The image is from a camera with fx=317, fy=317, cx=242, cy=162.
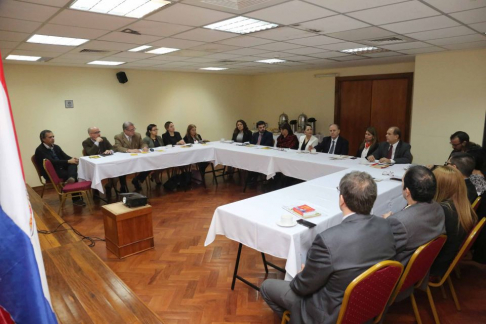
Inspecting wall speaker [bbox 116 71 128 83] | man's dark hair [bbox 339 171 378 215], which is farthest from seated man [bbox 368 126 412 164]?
wall speaker [bbox 116 71 128 83]

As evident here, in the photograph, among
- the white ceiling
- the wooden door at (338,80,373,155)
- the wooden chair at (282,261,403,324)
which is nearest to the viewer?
the wooden chair at (282,261,403,324)

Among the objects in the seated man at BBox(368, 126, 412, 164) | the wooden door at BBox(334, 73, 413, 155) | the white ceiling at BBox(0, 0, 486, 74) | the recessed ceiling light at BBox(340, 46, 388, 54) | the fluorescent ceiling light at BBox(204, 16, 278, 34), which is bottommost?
the seated man at BBox(368, 126, 412, 164)

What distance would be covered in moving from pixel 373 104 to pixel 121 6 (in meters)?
6.21

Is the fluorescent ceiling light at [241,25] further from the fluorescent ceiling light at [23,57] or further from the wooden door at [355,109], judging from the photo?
the wooden door at [355,109]

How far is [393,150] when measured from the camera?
455 cm

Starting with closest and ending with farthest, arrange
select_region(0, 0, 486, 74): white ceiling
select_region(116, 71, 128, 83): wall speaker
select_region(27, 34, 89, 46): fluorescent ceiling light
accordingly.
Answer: select_region(0, 0, 486, 74): white ceiling → select_region(27, 34, 89, 46): fluorescent ceiling light → select_region(116, 71, 128, 83): wall speaker

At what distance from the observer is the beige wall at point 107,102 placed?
6.04 m

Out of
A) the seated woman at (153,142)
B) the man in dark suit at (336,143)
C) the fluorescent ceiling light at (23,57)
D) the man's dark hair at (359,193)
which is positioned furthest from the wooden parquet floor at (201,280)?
the fluorescent ceiling light at (23,57)

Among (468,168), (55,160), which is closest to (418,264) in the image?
(468,168)

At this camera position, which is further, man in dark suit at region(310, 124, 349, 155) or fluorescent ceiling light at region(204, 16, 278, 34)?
man in dark suit at region(310, 124, 349, 155)

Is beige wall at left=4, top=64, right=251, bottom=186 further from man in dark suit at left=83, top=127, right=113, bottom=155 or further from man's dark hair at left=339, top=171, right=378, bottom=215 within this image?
man's dark hair at left=339, top=171, right=378, bottom=215

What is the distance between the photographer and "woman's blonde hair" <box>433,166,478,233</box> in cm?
216

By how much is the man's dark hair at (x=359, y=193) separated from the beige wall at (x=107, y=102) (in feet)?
21.0

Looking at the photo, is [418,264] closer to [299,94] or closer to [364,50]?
[364,50]
